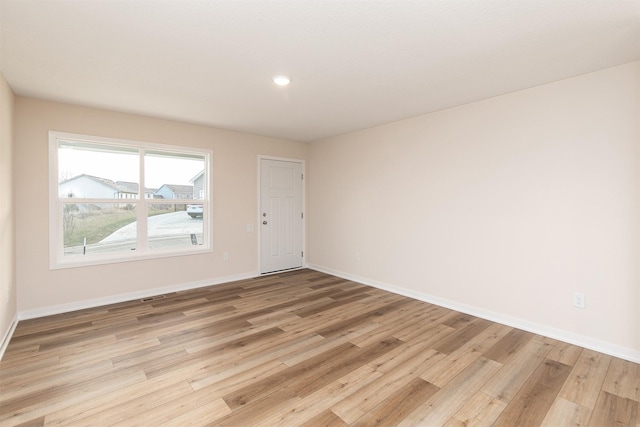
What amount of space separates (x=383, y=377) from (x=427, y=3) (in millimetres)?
2478

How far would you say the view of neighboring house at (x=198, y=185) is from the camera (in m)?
4.51

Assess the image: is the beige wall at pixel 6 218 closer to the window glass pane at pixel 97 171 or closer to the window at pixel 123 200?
the window at pixel 123 200

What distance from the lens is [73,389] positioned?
6.73 ft

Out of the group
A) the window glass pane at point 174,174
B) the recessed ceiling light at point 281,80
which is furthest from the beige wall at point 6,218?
the recessed ceiling light at point 281,80

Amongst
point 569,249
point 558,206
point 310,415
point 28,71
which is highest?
point 28,71

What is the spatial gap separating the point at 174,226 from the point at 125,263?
772mm

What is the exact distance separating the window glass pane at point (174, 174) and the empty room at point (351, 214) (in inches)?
1.1

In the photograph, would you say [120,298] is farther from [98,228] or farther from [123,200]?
[123,200]

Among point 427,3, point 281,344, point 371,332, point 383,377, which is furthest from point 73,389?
point 427,3

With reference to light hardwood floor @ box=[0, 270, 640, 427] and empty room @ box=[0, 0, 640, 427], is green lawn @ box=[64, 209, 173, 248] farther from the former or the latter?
light hardwood floor @ box=[0, 270, 640, 427]

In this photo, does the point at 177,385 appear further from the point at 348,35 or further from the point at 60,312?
the point at 348,35

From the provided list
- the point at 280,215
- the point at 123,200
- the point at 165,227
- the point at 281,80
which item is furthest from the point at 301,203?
the point at 281,80

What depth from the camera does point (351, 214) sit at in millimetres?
4906

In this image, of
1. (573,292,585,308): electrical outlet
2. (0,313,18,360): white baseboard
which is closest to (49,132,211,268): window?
(0,313,18,360): white baseboard
